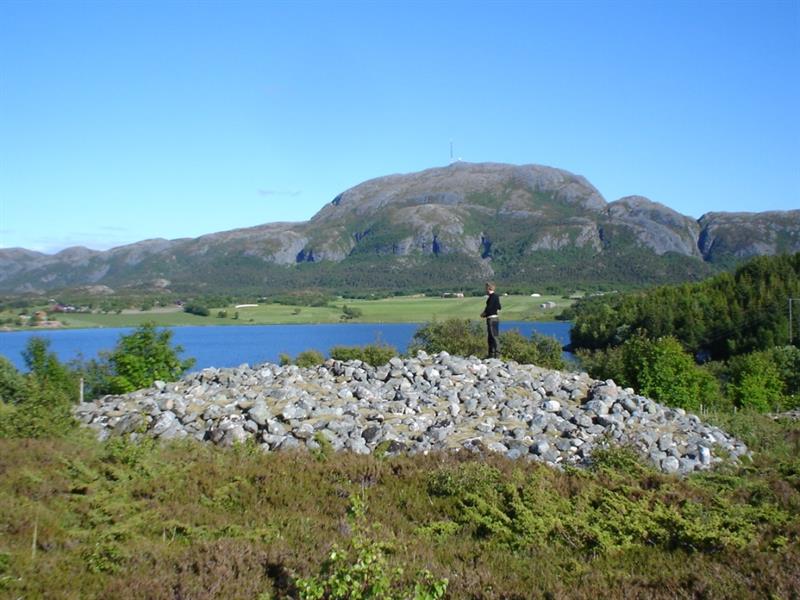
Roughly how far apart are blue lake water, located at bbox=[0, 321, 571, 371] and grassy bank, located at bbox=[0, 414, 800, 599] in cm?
1806

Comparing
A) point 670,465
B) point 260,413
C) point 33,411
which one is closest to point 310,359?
point 260,413

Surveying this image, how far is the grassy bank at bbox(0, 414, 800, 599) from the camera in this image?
566 centimetres

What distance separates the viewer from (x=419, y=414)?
14.0m

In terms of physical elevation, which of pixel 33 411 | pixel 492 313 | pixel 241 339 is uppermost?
pixel 492 313

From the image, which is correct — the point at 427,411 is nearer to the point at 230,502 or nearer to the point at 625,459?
the point at 625,459

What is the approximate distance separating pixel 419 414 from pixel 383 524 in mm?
6307

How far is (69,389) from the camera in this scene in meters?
20.4

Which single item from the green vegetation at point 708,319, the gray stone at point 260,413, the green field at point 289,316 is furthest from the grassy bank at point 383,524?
the green field at point 289,316

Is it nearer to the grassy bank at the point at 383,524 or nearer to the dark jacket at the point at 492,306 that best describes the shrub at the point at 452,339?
the dark jacket at the point at 492,306

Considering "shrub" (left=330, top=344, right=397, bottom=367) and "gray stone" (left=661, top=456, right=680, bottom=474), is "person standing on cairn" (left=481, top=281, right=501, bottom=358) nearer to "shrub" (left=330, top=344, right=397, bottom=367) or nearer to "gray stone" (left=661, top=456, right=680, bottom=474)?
"shrub" (left=330, top=344, right=397, bottom=367)

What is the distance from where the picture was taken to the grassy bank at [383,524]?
566 cm

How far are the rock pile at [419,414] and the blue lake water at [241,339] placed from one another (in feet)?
36.5

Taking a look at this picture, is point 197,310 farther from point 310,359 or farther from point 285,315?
point 310,359

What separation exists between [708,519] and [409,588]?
11.8 feet
